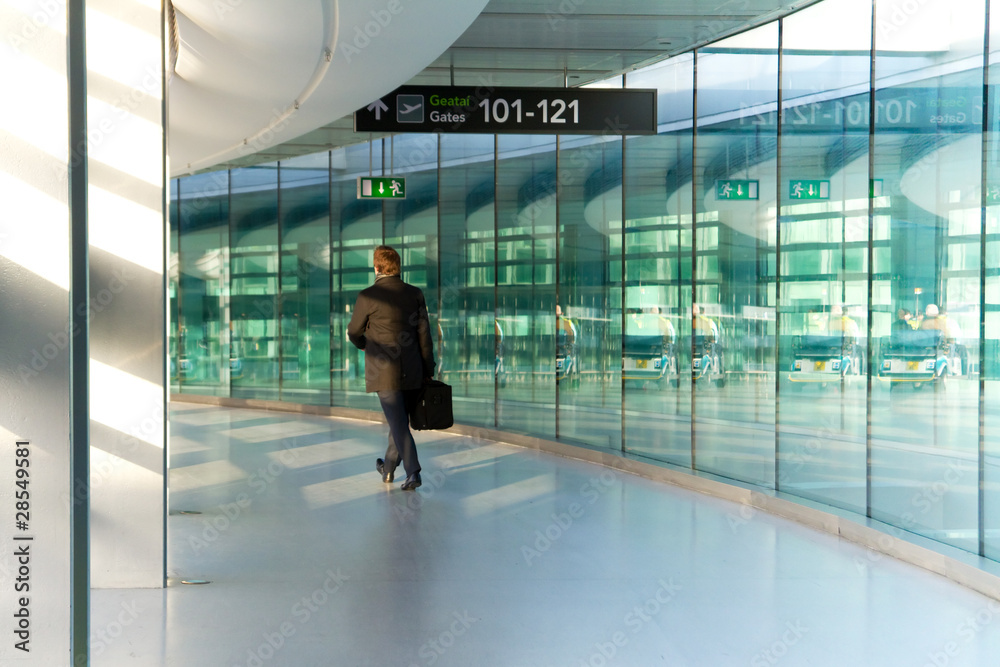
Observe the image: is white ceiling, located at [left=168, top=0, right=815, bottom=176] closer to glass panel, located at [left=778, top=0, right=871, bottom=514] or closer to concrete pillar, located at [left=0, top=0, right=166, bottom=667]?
glass panel, located at [left=778, top=0, right=871, bottom=514]

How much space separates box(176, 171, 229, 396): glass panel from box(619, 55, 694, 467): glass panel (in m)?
10.0

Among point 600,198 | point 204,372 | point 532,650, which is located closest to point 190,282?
point 204,372

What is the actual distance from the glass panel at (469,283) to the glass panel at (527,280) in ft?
0.69

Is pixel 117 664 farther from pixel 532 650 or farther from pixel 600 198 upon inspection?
pixel 600 198

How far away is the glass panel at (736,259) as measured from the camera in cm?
703

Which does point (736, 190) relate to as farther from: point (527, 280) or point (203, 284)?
point (203, 284)

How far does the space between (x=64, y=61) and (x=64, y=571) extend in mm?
1386

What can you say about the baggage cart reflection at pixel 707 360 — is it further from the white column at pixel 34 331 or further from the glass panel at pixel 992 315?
the white column at pixel 34 331

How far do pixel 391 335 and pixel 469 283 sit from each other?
497 cm

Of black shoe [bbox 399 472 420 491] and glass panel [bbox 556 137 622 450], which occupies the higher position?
glass panel [bbox 556 137 622 450]

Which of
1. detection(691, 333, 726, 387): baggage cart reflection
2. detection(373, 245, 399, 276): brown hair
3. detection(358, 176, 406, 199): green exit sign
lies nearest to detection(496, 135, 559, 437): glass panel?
detection(358, 176, 406, 199): green exit sign

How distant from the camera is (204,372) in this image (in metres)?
17.0

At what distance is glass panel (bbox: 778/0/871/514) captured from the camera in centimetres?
605

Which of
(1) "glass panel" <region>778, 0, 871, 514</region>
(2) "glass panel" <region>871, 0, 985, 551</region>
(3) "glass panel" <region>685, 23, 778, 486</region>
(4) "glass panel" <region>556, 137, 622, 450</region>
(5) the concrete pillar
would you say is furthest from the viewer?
(4) "glass panel" <region>556, 137, 622, 450</region>
